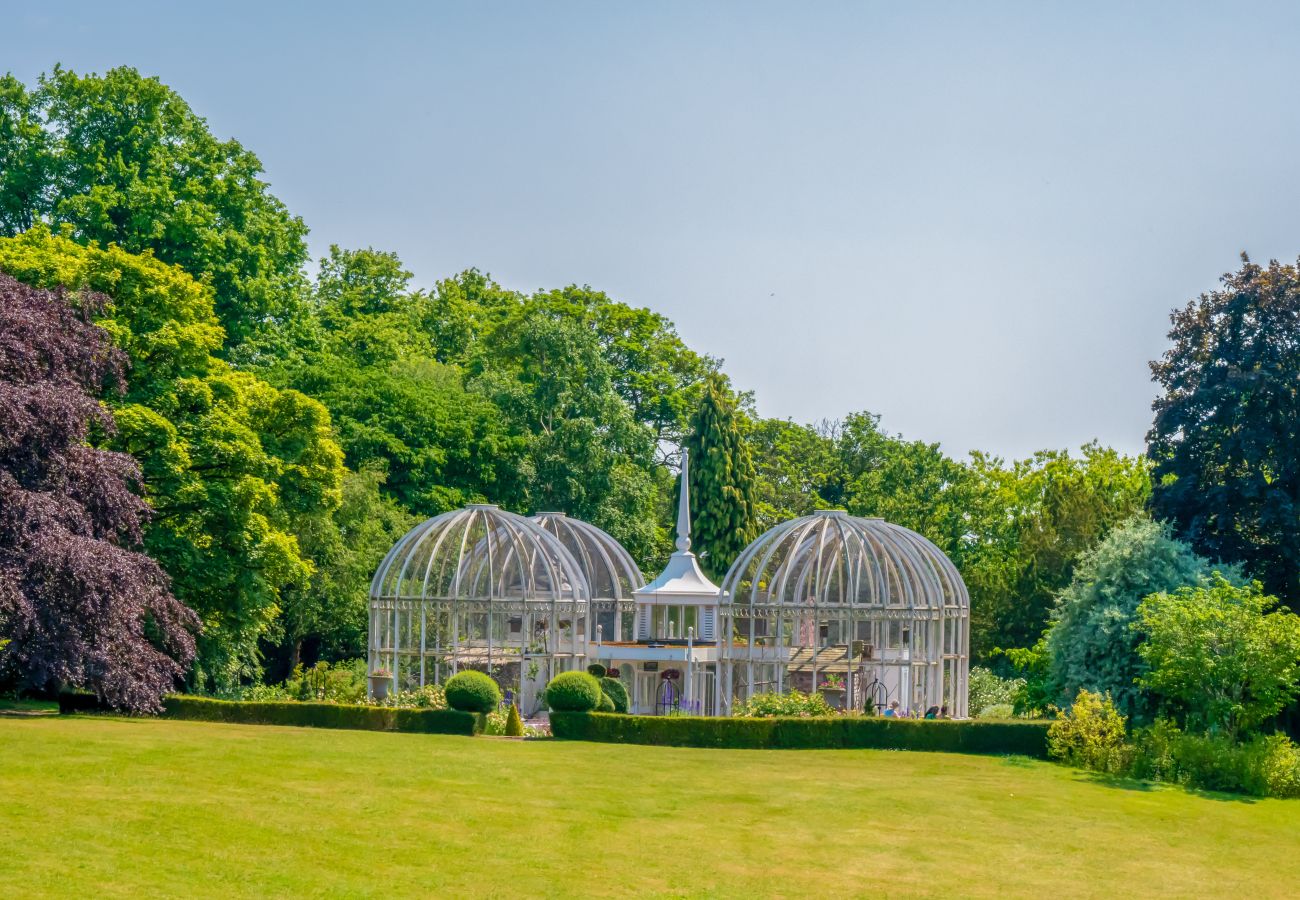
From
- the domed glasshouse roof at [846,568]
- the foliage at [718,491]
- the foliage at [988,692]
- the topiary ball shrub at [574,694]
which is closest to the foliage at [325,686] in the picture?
the topiary ball shrub at [574,694]

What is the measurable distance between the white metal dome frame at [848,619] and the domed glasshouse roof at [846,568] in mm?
39

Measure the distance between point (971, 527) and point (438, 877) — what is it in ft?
160

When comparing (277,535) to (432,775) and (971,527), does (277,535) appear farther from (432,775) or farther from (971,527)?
(971,527)

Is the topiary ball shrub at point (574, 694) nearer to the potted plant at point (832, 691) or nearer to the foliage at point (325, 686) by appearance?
the potted plant at point (832, 691)

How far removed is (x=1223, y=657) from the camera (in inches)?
1510

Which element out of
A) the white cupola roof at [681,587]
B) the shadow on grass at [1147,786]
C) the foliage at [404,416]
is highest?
the foliage at [404,416]

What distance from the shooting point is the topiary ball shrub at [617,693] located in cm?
4344

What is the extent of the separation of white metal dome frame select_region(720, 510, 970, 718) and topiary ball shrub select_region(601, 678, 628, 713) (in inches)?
156

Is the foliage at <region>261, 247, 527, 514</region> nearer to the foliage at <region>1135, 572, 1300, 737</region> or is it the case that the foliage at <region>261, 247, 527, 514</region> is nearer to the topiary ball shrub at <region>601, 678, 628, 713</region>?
the topiary ball shrub at <region>601, 678, 628, 713</region>

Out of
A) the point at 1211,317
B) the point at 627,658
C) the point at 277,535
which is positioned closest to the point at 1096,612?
the point at 1211,317

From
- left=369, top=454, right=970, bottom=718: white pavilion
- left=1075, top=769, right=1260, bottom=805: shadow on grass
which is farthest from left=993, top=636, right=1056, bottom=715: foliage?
Result: left=1075, top=769, right=1260, bottom=805: shadow on grass

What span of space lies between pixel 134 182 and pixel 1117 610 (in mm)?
34162

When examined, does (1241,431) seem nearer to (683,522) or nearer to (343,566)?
(683,522)

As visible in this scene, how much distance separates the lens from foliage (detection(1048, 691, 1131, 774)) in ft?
127
